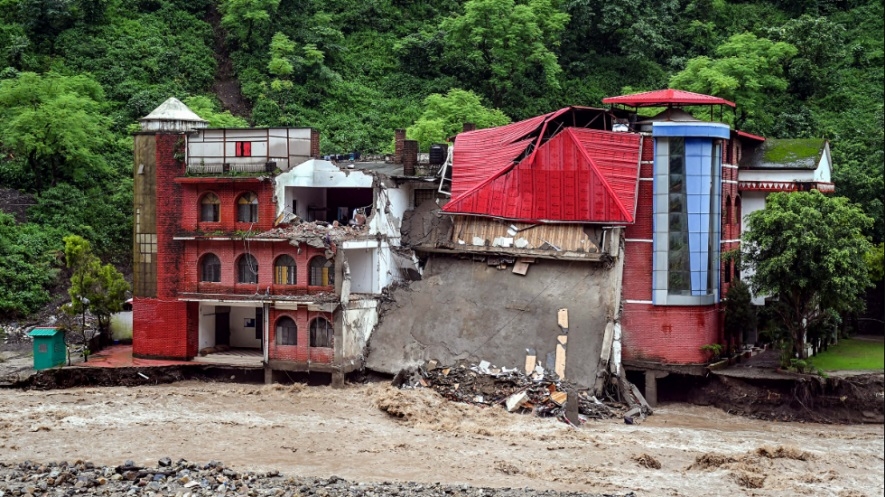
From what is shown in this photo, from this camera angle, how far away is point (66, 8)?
64.4 metres

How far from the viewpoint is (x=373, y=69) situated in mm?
70250

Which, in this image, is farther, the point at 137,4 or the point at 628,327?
the point at 137,4

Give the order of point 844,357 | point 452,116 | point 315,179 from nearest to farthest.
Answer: point 844,357
point 315,179
point 452,116

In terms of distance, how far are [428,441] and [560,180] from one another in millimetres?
11387

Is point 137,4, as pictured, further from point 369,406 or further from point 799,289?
point 799,289

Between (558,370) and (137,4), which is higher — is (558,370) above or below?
below

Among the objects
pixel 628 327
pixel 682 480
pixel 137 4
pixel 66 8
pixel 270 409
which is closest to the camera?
pixel 682 480

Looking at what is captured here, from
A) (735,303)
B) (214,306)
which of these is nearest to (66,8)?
(214,306)

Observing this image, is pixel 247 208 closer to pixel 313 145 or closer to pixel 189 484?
pixel 313 145

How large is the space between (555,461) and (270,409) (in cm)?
1012

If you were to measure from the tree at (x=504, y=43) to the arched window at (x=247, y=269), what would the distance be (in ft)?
93.0

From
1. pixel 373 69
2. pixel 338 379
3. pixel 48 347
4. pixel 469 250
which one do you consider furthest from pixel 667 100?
pixel 373 69

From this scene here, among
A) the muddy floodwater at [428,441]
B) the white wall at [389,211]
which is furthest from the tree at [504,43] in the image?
the muddy floodwater at [428,441]

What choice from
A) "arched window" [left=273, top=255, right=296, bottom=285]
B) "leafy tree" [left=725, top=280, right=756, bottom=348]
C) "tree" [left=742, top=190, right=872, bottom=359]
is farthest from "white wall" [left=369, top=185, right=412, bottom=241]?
"tree" [left=742, top=190, right=872, bottom=359]
